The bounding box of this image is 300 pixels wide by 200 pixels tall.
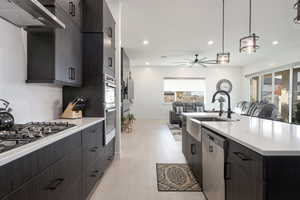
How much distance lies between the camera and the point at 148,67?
10211mm

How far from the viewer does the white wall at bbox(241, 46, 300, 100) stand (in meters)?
6.59

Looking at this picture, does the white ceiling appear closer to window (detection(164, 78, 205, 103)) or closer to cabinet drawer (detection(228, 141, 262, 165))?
cabinet drawer (detection(228, 141, 262, 165))

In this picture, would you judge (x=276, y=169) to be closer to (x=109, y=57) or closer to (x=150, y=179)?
(x=150, y=179)

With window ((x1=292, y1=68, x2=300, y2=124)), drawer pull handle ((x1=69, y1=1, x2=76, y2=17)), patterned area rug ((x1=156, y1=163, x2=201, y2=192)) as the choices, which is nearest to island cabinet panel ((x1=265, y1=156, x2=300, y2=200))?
patterned area rug ((x1=156, y1=163, x2=201, y2=192))

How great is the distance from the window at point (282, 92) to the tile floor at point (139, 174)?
476cm

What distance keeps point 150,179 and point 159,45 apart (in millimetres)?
4582

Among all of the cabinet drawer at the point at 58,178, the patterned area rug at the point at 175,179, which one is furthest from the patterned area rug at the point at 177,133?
the cabinet drawer at the point at 58,178

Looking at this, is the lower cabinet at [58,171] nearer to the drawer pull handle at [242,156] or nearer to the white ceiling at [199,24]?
the drawer pull handle at [242,156]

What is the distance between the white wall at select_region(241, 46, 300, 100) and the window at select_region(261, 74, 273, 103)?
0.41 m

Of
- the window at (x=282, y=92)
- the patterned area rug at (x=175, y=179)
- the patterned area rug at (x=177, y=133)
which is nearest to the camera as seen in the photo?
the patterned area rug at (x=175, y=179)

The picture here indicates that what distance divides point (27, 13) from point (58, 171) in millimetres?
1259

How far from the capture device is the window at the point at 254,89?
9133 mm

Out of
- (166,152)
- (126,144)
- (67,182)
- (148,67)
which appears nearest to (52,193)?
(67,182)

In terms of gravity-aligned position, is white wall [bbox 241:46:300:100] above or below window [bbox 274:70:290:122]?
above
